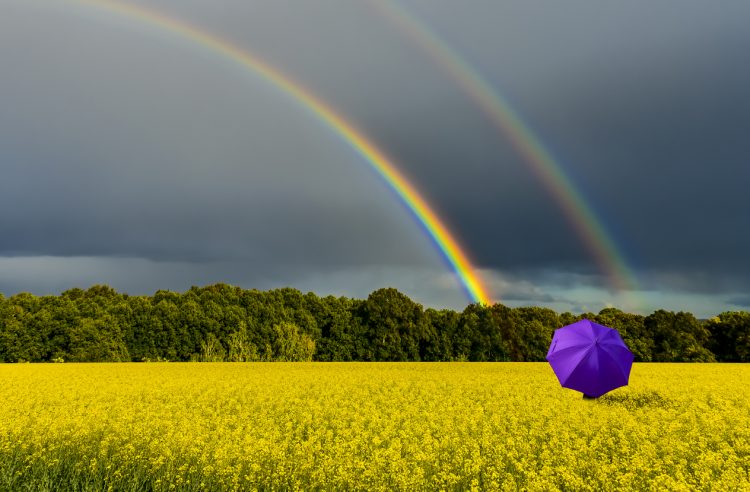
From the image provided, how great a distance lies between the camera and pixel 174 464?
37.8 feet

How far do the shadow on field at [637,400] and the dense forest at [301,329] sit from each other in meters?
46.8

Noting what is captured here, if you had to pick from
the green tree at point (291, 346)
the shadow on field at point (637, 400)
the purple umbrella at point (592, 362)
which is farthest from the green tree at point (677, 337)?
the purple umbrella at point (592, 362)

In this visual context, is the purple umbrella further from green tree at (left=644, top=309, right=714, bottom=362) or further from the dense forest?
green tree at (left=644, top=309, right=714, bottom=362)

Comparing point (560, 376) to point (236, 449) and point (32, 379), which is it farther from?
point (32, 379)

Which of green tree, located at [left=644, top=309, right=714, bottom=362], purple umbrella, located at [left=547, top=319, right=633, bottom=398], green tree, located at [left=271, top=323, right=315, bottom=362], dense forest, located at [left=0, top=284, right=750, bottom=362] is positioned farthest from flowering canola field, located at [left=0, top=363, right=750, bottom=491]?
green tree, located at [left=644, top=309, right=714, bottom=362]

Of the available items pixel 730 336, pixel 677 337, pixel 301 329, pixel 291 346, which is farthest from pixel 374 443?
pixel 730 336

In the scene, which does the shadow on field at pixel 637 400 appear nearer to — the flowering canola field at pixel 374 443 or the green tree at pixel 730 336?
the flowering canola field at pixel 374 443

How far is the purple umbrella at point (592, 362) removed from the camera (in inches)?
752

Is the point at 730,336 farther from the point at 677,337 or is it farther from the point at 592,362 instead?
the point at 592,362

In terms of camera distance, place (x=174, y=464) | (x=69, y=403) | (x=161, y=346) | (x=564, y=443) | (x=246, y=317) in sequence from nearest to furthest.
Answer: (x=174, y=464)
(x=564, y=443)
(x=69, y=403)
(x=161, y=346)
(x=246, y=317)

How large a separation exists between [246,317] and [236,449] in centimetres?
5992

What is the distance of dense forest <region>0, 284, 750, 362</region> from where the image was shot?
203ft

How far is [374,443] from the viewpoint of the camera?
12547mm

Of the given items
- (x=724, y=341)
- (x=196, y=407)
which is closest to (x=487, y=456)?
(x=196, y=407)
